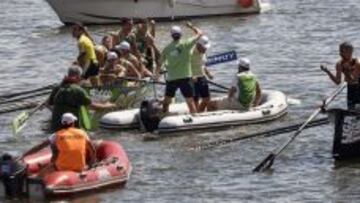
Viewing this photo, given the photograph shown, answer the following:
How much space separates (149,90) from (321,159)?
5.85 m

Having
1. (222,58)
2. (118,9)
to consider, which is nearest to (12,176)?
(222,58)

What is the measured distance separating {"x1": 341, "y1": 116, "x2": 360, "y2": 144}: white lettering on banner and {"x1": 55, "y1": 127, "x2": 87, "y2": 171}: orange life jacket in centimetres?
389

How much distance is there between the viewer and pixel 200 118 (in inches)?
793

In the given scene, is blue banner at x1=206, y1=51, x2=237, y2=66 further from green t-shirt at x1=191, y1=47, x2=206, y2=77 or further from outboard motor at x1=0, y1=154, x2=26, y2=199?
outboard motor at x1=0, y1=154, x2=26, y2=199

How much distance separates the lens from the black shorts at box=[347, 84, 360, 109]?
17.2 metres

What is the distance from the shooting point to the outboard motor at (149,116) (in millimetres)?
20266

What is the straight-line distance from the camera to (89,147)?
52.6ft

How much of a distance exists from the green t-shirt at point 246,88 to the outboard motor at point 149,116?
1513 millimetres

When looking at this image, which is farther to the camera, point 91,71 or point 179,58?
point 91,71

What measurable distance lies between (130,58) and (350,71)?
6304 mm

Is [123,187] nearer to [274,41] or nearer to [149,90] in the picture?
[149,90]

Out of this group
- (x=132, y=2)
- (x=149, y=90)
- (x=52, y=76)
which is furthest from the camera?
(x=132, y=2)

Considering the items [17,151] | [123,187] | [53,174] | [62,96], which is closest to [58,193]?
[53,174]

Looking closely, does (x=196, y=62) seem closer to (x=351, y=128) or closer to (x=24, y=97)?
(x=351, y=128)
